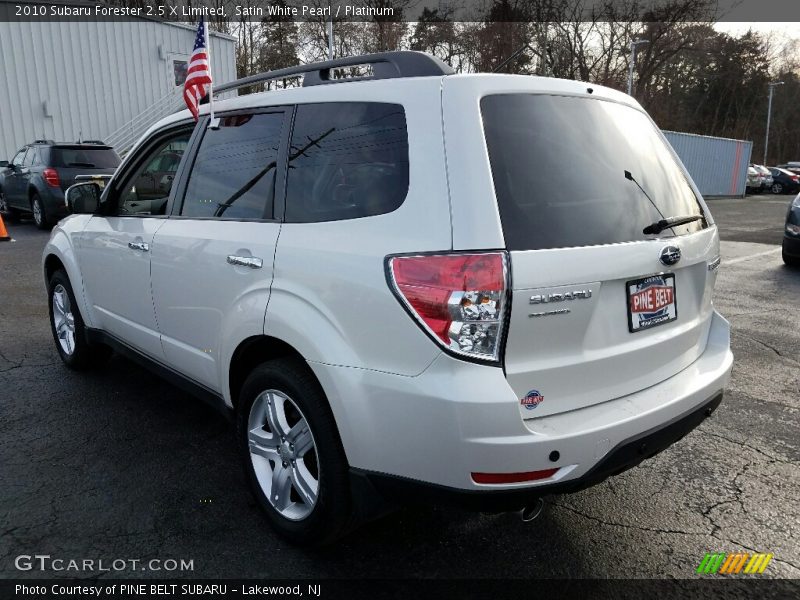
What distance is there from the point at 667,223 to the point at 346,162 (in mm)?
1288

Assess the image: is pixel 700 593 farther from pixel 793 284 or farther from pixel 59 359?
pixel 793 284

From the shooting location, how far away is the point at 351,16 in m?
27.4

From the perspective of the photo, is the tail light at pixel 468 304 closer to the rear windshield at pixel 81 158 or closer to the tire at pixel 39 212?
the rear windshield at pixel 81 158

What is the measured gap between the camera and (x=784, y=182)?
35188 mm

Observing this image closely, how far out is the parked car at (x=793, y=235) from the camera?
9.30 meters

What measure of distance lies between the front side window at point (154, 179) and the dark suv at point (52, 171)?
9.51 m

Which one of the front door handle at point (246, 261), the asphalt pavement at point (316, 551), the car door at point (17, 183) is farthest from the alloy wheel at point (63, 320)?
the car door at point (17, 183)

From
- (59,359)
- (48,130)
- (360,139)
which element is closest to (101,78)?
(48,130)

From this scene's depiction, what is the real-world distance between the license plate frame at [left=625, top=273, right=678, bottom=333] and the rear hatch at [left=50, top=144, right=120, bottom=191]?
40.4ft

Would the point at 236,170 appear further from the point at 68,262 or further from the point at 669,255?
the point at 68,262

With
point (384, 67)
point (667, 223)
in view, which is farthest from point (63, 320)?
point (667, 223)

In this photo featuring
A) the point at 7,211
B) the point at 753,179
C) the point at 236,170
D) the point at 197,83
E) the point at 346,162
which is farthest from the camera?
the point at 753,179

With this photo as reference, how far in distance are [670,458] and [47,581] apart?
2.97 meters

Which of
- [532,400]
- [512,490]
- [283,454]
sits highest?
[532,400]
